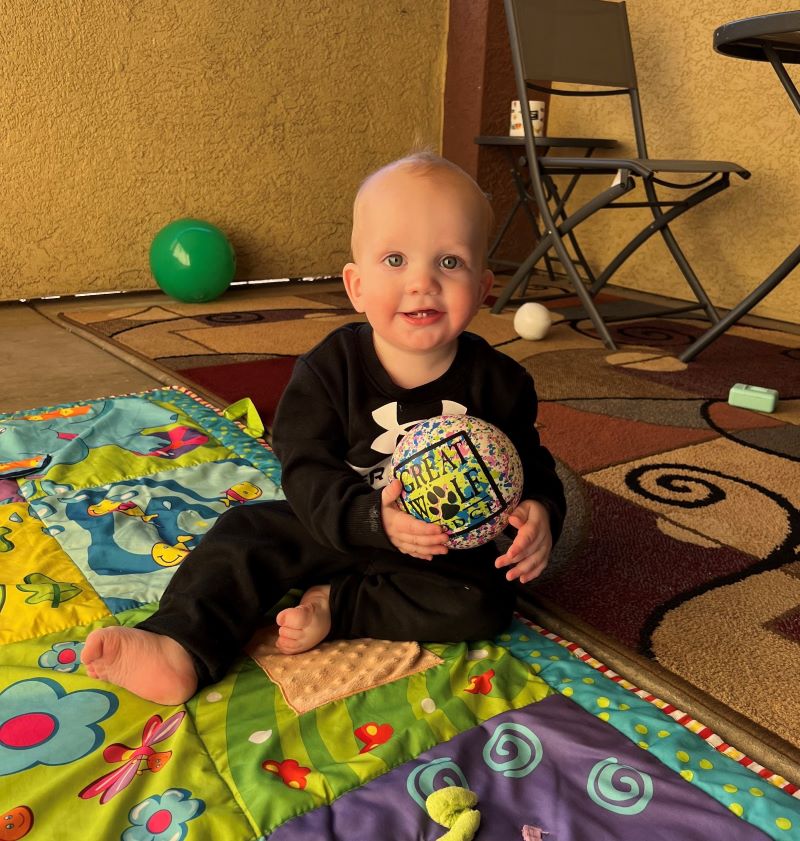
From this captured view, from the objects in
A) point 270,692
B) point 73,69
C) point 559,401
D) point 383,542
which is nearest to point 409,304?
point 383,542

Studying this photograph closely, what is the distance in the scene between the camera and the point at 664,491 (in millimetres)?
1298

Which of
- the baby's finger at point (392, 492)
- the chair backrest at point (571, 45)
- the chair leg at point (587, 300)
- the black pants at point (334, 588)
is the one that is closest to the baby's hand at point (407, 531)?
the baby's finger at point (392, 492)

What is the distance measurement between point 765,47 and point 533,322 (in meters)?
0.86

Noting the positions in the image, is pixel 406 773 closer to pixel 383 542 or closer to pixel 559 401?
pixel 383 542

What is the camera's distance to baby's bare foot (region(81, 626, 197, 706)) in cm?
77

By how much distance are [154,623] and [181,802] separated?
213 millimetres

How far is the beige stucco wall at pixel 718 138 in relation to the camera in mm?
2635

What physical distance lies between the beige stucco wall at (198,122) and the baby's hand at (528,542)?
247cm

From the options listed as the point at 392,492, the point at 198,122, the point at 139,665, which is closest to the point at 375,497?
the point at 392,492

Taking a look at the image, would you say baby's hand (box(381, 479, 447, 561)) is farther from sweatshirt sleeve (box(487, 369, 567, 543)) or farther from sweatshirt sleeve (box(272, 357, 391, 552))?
sweatshirt sleeve (box(487, 369, 567, 543))

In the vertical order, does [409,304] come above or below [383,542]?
above

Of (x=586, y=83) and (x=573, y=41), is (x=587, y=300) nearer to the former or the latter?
(x=586, y=83)

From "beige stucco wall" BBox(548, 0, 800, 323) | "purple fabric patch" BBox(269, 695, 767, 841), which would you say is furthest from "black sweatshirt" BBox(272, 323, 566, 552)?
"beige stucco wall" BBox(548, 0, 800, 323)

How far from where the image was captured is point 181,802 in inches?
25.6
